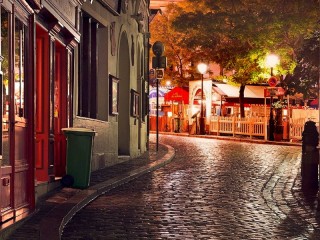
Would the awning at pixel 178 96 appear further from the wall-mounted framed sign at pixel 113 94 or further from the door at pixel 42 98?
the door at pixel 42 98

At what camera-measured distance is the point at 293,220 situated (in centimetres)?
929

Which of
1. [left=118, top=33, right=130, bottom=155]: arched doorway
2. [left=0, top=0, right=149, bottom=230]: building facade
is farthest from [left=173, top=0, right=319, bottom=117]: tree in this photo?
[left=118, top=33, right=130, bottom=155]: arched doorway

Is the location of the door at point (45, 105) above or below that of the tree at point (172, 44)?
below

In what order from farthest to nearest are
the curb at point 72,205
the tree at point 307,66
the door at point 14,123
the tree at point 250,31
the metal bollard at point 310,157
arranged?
the tree at point 250,31 < the tree at point 307,66 < the metal bollard at point 310,157 < the door at point 14,123 < the curb at point 72,205

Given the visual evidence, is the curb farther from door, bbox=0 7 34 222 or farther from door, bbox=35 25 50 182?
door, bbox=35 25 50 182

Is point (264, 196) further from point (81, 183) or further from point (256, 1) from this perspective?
point (256, 1)

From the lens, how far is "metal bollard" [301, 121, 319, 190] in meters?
12.2

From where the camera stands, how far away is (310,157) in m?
12.2

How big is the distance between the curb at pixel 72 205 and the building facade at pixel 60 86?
1.33ft

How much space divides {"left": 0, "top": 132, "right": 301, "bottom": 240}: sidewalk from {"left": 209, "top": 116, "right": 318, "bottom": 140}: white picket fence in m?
17.5

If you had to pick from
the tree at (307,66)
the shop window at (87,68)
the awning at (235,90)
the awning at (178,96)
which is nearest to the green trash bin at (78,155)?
the shop window at (87,68)

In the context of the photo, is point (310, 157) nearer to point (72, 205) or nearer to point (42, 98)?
point (72, 205)

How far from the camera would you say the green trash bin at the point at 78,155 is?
12.1 metres

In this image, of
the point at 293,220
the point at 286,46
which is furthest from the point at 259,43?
the point at 293,220
